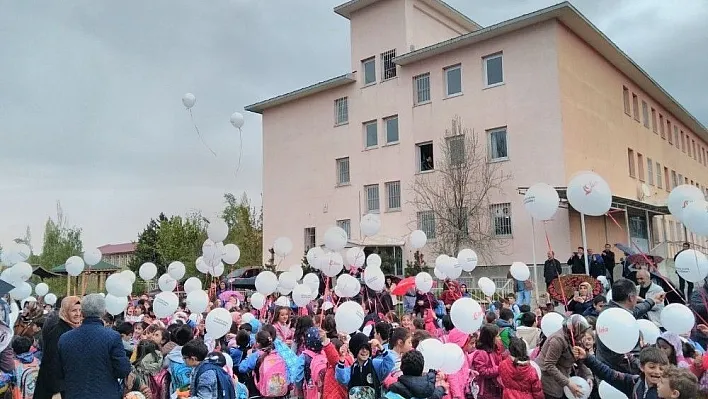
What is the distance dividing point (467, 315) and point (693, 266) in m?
2.75

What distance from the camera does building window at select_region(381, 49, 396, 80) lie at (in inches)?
1020

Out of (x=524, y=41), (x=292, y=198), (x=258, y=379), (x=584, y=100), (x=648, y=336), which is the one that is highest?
(x=524, y=41)

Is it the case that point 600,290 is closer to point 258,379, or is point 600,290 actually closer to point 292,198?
point 258,379

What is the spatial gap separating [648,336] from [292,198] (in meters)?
25.3

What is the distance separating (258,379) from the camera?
6.02 m

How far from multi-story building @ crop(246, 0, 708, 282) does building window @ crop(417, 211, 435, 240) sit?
0.06 meters

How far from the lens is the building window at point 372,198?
26.2 meters

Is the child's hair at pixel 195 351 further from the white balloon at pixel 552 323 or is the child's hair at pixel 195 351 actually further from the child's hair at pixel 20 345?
the white balloon at pixel 552 323

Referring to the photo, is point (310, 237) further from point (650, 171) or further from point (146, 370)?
point (146, 370)

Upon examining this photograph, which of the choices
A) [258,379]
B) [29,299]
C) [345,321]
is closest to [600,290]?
[345,321]

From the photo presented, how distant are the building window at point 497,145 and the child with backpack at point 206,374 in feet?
61.8

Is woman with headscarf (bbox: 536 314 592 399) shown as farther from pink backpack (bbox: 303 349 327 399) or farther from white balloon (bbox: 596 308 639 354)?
pink backpack (bbox: 303 349 327 399)

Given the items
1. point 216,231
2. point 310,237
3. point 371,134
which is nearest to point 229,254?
point 216,231

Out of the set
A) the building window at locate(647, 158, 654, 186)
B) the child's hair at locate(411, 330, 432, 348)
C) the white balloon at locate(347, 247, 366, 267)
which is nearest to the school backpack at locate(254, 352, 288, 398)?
the child's hair at locate(411, 330, 432, 348)
